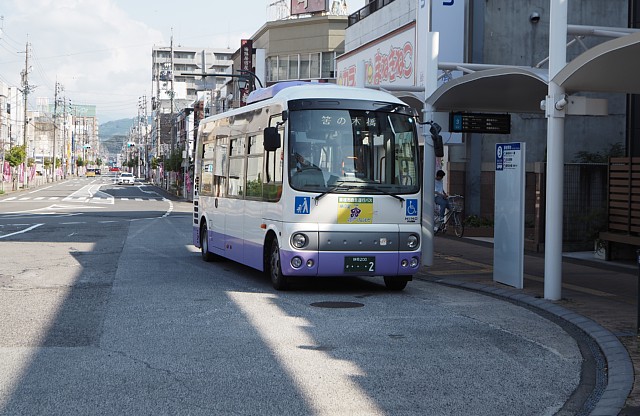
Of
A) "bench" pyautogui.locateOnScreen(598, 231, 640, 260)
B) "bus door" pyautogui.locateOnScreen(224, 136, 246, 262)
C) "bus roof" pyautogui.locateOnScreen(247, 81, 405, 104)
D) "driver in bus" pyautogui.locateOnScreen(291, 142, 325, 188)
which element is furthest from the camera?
"bench" pyautogui.locateOnScreen(598, 231, 640, 260)

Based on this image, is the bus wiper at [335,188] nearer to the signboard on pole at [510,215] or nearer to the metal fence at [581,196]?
the signboard on pole at [510,215]

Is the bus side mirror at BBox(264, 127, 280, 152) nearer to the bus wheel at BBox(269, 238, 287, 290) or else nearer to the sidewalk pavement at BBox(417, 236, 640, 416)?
the bus wheel at BBox(269, 238, 287, 290)

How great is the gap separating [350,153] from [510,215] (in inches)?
113

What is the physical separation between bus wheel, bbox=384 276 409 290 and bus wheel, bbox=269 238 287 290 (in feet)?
5.60

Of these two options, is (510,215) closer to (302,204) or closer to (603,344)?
(302,204)

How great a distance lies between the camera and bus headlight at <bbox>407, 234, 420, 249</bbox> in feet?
42.2

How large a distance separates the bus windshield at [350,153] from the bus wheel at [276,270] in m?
1.18

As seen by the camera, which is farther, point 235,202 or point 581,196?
point 581,196

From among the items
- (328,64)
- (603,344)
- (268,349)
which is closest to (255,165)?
(268,349)

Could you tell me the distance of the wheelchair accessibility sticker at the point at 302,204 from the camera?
12461 mm

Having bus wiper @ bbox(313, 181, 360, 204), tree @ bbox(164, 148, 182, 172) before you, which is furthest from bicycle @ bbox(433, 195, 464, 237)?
tree @ bbox(164, 148, 182, 172)

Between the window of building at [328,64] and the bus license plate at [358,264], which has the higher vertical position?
the window of building at [328,64]

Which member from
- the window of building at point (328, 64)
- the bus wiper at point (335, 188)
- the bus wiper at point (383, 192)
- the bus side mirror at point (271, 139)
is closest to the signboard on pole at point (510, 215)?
the bus wiper at point (383, 192)

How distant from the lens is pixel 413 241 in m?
12.9
